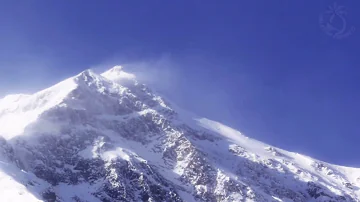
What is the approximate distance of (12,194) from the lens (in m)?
195

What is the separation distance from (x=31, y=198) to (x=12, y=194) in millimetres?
5856

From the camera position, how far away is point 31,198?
638 ft
